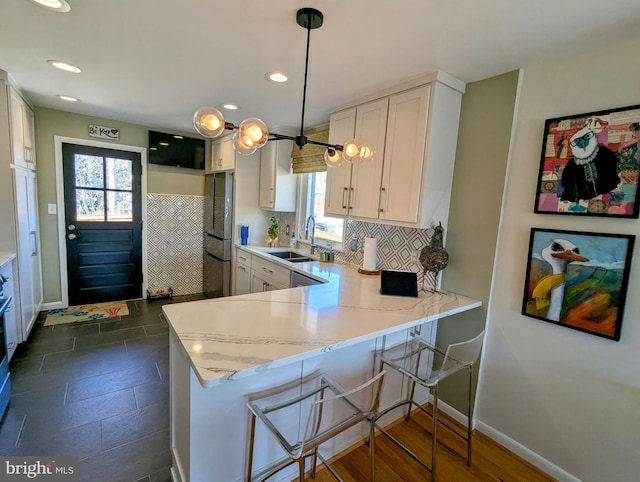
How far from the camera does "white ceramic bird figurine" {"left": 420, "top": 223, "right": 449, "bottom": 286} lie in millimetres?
2078

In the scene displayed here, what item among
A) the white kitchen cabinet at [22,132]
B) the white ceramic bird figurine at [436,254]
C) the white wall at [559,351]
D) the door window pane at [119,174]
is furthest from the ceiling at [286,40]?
the door window pane at [119,174]

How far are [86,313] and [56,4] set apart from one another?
10.9 ft

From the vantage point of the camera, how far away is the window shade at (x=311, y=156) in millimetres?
3225

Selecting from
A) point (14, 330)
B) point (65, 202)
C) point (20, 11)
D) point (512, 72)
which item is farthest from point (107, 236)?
point (512, 72)

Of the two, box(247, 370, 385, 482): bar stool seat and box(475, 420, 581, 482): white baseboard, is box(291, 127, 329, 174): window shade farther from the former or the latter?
box(475, 420, 581, 482): white baseboard

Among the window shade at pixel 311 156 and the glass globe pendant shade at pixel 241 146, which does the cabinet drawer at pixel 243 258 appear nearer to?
the window shade at pixel 311 156

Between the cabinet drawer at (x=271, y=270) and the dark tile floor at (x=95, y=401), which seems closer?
the dark tile floor at (x=95, y=401)

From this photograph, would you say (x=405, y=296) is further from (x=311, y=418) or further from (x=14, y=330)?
(x=14, y=330)

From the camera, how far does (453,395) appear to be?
86.5 inches

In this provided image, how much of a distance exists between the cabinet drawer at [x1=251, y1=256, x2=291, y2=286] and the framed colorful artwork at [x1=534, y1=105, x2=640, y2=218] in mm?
2057

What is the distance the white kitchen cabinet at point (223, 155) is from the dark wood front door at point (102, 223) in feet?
3.16

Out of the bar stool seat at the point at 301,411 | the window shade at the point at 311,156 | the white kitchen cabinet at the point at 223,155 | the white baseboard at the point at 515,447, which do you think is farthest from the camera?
the white kitchen cabinet at the point at 223,155

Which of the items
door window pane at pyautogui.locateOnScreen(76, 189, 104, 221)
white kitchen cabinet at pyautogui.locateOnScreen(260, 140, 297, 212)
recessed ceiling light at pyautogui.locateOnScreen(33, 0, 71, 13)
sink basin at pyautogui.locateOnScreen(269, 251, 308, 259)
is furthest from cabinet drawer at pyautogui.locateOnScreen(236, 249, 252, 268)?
recessed ceiling light at pyautogui.locateOnScreen(33, 0, 71, 13)

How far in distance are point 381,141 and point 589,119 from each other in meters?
1.16
